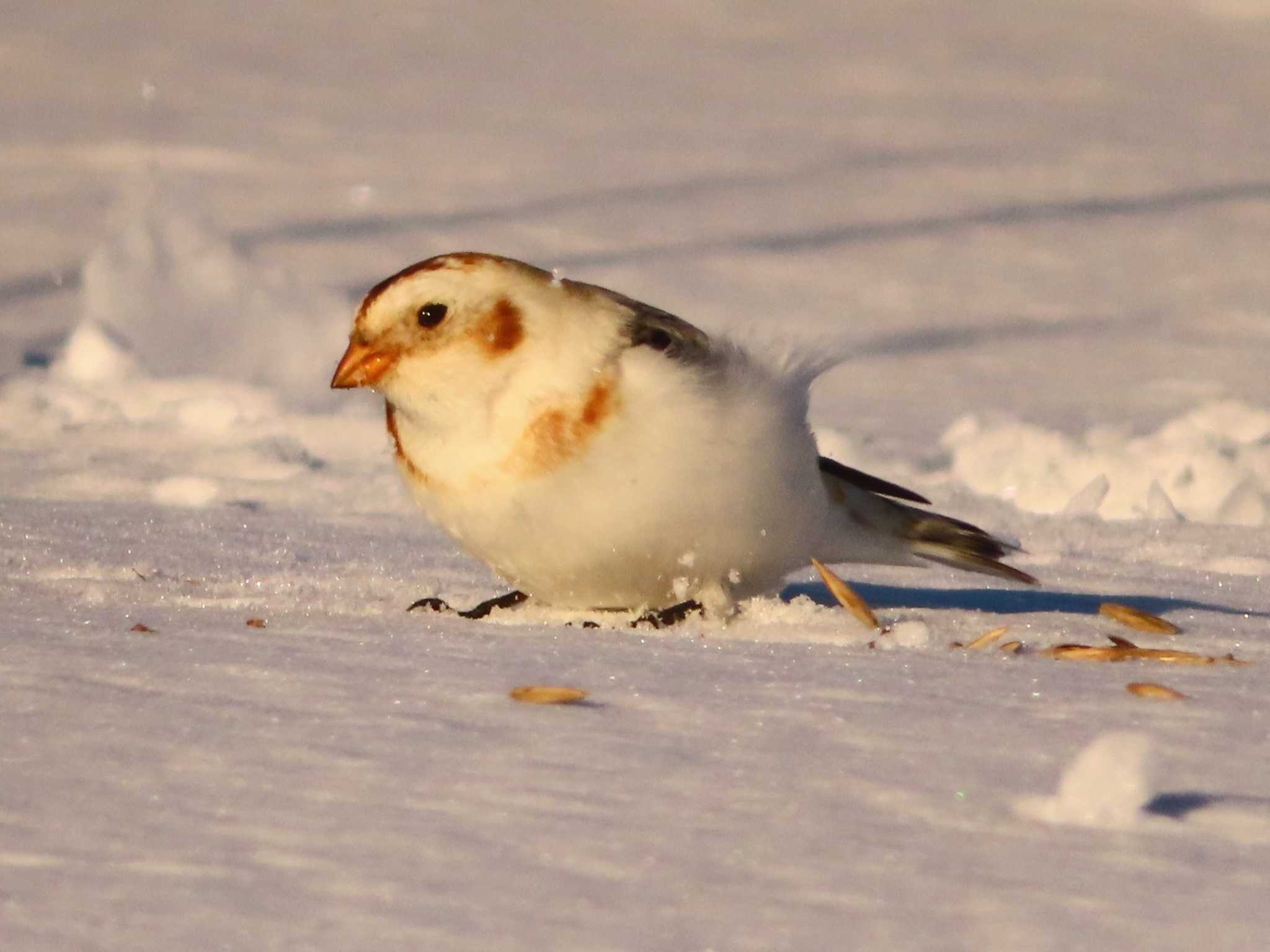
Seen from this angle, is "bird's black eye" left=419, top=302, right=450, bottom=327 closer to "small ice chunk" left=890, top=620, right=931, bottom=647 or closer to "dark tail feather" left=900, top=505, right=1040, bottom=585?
"small ice chunk" left=890, top=620, right=931, bottom=647

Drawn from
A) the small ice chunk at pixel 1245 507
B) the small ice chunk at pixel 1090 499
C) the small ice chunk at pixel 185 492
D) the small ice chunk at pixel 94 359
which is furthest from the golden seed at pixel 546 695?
the small ice chunk at pixel 94 359

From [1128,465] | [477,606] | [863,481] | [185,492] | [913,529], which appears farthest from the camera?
[1128,465]

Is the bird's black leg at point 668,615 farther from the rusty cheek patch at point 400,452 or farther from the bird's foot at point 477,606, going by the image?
the rusty cheek patch at point 400,452

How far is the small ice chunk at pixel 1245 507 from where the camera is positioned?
5465 mm

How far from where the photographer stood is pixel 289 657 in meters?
3.01

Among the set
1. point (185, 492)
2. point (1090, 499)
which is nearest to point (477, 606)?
point (185, 492)

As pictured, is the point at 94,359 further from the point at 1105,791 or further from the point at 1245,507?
the point at 1105,791

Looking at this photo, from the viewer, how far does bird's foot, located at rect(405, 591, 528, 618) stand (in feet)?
12.2

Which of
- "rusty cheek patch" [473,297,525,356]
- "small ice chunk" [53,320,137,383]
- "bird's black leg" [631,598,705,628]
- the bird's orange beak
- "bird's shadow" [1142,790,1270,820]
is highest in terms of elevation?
"small ice chunk" [53,320,137,383]

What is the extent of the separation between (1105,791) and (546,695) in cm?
85

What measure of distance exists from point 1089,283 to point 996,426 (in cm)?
267

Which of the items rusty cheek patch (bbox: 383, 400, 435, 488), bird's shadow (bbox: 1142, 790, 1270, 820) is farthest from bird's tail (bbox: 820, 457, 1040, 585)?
bird's shadow (bbox: 1142, 790, 1270, 820)

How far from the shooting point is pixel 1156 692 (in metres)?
2.93

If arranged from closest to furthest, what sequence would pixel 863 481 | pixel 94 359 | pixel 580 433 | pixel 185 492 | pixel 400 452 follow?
pixel 580 433 → pixel 400 452 → pixel 863 481 → pixel 185 492 → pixel 94 359
